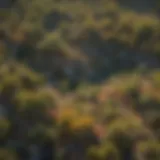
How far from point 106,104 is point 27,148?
12.7 inches

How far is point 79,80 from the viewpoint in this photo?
1580 mm

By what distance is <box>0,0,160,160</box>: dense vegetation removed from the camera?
4.05 ft

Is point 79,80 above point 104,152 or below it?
above

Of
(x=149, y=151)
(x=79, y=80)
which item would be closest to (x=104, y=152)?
(x=149, y=151)

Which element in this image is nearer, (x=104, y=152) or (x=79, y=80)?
(x=104, y=152)

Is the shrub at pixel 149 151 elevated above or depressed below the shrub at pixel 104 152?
above

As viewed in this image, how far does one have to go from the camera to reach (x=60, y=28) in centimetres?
174

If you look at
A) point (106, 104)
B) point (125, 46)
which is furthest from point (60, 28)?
point (106, 104)

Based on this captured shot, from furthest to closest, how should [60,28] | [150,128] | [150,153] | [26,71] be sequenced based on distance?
[60,28] < [26,71] < [150,128] < [150,153]

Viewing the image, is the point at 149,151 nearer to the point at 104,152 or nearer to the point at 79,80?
the point at 104,152

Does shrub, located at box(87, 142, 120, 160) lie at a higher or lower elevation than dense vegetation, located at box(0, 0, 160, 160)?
lower

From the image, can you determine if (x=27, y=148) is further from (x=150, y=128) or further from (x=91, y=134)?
(x=150, y=128)

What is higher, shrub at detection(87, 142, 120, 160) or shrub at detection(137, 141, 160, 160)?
shrub at detection(137, 141, 160, 160)

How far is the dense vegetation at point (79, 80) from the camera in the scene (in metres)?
1.23
